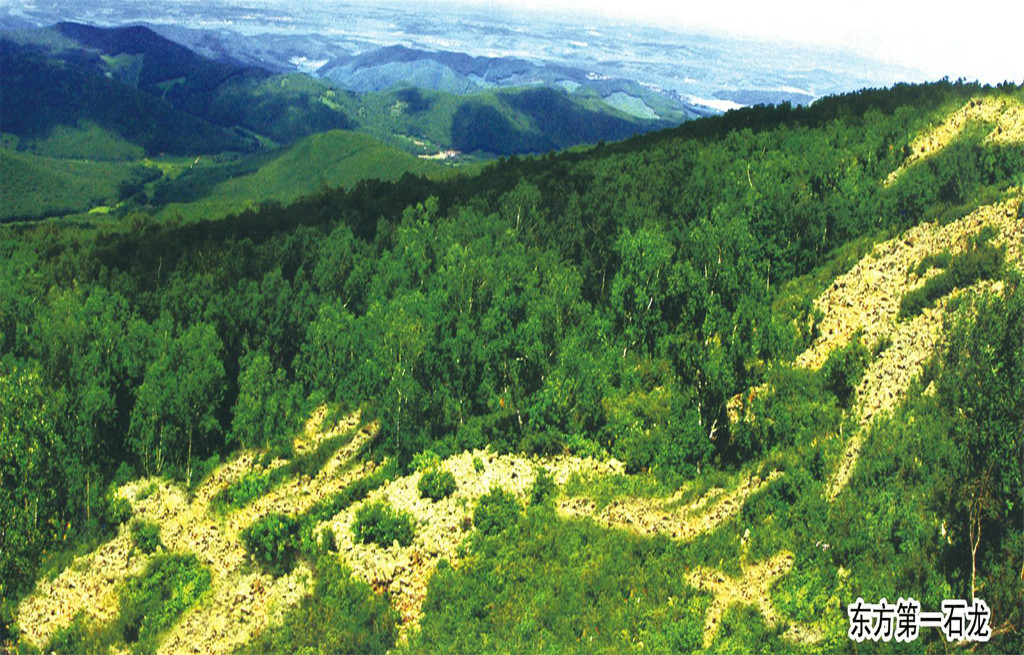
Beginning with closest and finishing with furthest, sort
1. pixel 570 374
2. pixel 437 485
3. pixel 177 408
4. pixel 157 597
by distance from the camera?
pixel 157 597 < pixel 437 485 < pixel 570 374 < pixel 177 408

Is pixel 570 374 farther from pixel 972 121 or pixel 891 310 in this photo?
pixel 972 121

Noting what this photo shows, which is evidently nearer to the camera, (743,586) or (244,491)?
(743,586)

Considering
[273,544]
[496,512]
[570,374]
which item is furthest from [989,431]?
[273,544]

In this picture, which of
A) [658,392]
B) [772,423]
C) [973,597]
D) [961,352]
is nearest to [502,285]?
[658,392]

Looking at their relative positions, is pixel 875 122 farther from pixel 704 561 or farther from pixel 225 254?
pixel 225 254

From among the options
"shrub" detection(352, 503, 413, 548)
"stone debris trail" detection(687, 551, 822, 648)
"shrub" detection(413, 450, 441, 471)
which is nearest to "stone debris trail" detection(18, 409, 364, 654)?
"shrub" detection(352, 503, 413, 548)

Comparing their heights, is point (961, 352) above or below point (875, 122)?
below
